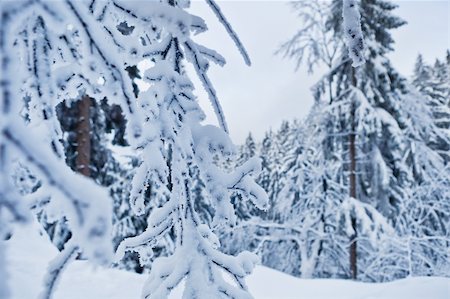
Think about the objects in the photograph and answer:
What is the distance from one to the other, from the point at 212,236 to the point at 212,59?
0.85 m

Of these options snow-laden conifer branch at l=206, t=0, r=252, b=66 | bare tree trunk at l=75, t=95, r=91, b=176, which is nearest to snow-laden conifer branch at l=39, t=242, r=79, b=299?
snow-laden conifer branch at l=206, t=0, r=252, b=66

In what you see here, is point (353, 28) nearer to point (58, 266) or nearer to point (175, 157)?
point (175, 157)

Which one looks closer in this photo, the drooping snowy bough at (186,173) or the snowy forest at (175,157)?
the snowy forest at (175,157)

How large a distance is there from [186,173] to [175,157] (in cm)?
8

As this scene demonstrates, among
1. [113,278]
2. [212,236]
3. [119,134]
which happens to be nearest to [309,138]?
[119,134]

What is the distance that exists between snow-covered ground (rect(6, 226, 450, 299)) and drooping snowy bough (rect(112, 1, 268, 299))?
84.8 inches

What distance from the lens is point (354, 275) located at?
39.6ft

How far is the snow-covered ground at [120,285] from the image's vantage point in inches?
163

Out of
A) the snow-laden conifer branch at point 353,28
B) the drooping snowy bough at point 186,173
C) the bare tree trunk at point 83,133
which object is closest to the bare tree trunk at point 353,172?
the bare tree trunk at point 83,133

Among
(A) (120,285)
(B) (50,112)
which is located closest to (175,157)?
(B) (50,112)

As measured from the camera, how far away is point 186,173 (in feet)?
5.34

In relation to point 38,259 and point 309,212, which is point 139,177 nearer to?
point 38,259

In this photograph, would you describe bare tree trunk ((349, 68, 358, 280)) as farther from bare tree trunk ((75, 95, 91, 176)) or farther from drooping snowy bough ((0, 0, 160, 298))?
drooping snowy bough ((0, 0, 160, 298))

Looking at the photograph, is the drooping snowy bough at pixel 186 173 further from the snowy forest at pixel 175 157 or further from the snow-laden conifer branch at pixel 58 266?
the snow-laden conifer branch at pixel 58 266
